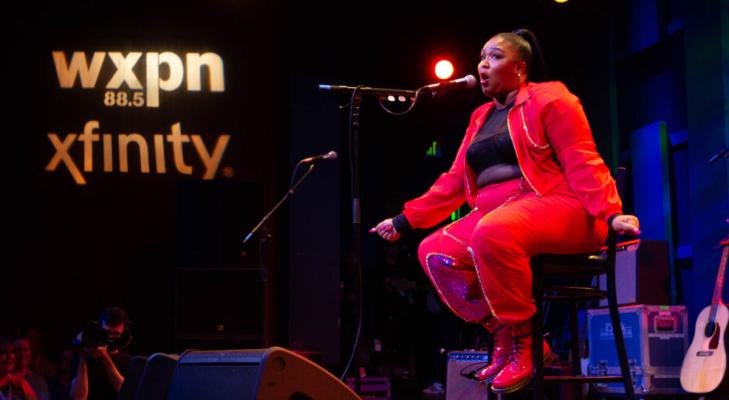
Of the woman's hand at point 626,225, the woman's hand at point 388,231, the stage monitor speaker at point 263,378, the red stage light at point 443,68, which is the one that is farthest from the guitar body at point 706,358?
the stage monitor speaker at point 263,378

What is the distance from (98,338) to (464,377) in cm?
183

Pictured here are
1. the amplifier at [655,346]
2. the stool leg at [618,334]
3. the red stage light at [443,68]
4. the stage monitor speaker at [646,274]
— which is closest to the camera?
the stool leg at [618,334]

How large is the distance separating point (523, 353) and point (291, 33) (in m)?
5.80

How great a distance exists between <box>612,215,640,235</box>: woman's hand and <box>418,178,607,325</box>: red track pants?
0.22 meters

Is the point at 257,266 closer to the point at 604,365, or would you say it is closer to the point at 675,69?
the point at 604,365

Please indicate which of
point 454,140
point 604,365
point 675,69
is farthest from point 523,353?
point 454,140

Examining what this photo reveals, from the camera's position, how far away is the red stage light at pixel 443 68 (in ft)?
26.4

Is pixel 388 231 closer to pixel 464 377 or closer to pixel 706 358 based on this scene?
pixel 464 377

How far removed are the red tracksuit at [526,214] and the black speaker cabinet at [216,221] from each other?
3.63 metres

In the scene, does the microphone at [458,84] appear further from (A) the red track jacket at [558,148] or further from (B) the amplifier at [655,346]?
(B) the amplifier at [655,346]

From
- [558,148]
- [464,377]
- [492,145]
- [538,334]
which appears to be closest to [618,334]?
[538,334]

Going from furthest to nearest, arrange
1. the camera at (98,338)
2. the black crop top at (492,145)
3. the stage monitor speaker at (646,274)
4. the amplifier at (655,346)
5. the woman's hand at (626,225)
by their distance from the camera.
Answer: the stage monitor speaker at (646,274), the amplifier at (655,346), the camera at (98,338), the black crop top at (492,145), the woman's hand at (626,225)

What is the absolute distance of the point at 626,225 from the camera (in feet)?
9.94

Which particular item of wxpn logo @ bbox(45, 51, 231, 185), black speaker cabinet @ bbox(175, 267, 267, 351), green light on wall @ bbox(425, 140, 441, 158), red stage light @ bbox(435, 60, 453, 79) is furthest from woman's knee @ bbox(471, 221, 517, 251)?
green light on wall @ bbox(425, 140, 441, 158)
